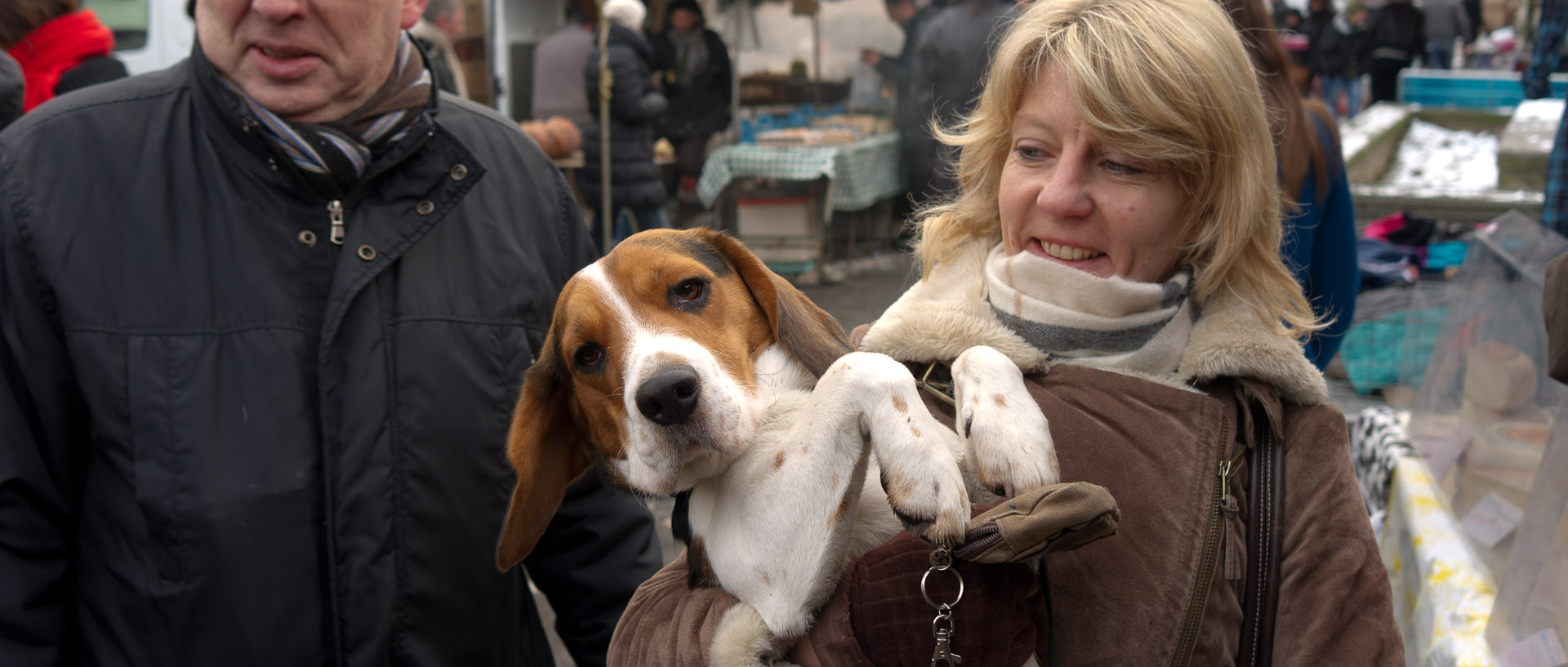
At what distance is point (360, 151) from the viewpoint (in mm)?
2158

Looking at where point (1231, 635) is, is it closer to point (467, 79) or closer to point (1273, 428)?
point (1273, 428)

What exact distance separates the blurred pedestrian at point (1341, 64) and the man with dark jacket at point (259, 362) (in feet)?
61.7

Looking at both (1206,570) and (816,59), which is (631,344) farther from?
(816,59)

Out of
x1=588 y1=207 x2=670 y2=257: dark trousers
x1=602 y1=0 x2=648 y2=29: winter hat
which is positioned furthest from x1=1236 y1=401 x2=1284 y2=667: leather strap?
x1=602 y1=0 x2=648 y2=29: winter hat

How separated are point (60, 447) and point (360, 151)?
2.61ft

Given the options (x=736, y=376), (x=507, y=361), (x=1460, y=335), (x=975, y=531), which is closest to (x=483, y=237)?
(x=507, y=361)

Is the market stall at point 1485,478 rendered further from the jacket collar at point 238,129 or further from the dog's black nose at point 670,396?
the jacket collar at point 238,129

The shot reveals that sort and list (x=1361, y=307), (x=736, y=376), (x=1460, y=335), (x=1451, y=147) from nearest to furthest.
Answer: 1. (x=736, y=376)
2. (x=1460, y=335)
3. (x=1361, y=307)
4. (x=1451, y=147)

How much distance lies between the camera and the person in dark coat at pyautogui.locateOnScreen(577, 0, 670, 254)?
27.6 ft

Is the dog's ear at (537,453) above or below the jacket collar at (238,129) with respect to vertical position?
below

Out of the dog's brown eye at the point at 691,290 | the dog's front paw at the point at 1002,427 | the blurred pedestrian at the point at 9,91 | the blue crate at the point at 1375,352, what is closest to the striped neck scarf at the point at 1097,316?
the dog's front paw at the point at 1002,427

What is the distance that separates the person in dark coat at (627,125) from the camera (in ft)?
27.6

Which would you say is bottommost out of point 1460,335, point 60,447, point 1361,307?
point 1361,307

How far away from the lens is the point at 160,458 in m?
1.94
